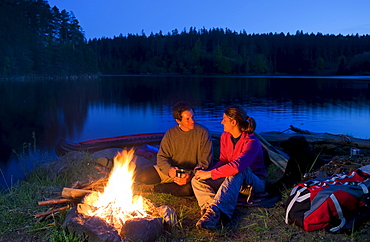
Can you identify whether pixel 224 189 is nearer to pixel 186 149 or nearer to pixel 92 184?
pixel 186 149

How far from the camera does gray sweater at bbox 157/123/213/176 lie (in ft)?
16.6

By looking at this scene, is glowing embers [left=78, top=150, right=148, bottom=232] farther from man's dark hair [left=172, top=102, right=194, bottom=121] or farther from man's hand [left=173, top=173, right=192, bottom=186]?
man's dark hair [left=172, top=102, right=194, bottom=121]

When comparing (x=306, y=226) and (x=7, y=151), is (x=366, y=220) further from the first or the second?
(x=7, y=151)

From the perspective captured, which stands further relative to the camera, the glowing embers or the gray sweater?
the gray sweater

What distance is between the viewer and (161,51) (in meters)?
133

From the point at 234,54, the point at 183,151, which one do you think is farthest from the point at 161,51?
the point at 183,151

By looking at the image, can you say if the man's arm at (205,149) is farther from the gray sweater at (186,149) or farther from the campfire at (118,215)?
the campfire at (118,215)

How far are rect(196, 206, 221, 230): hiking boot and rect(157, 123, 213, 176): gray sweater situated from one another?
1.07 m

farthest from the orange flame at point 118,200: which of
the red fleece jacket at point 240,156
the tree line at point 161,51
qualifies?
the tree line at point 161,51

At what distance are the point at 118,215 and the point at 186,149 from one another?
158 cm

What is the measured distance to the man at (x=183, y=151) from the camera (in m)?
4.93

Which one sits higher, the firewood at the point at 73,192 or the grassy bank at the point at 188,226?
the firewood at the point at 73,192

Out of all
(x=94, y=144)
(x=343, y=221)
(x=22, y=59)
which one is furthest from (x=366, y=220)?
(x=22, y=59)

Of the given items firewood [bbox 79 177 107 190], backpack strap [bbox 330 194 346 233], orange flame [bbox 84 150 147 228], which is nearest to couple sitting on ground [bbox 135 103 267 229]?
orange flame [bbox 84 150 147 228]
